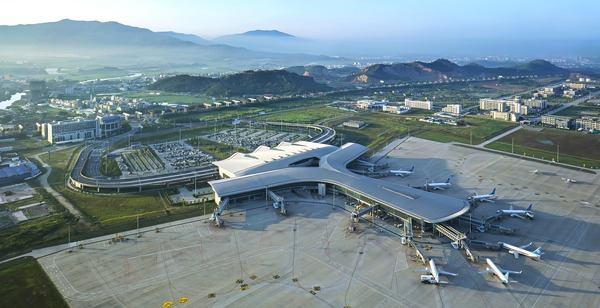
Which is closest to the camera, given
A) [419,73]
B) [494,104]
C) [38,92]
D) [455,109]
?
[455,109]

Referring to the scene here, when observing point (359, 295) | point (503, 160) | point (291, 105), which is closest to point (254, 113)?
point (291, 105)

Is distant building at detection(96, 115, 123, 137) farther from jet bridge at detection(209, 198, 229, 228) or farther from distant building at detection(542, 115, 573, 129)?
distant building at detection(542, 115, 573, 129)

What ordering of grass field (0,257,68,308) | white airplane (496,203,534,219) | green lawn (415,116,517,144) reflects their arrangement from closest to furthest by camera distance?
grass field (0,257,68,308)
white airplane (496,203,534,219)
green lawn (415,116,517,144)

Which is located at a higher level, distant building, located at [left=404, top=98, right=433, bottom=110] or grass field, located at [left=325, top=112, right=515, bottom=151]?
distant building, located at [left=404, top=98, right=433, bottom=110]

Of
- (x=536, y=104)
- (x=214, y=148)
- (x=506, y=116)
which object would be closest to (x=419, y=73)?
(x=536, y=104)

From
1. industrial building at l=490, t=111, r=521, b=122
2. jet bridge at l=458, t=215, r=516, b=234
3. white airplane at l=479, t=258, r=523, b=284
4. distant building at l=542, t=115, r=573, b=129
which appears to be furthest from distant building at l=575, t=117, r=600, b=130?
white airplane at l=479, t=258, r=523, b=284

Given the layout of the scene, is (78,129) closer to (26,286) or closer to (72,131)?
(72,131)
